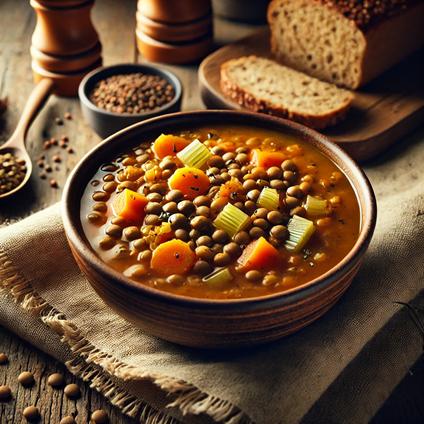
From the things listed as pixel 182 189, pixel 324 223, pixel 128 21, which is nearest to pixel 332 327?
pixel 324 223

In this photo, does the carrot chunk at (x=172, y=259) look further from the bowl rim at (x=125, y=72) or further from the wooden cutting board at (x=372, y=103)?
the wooden cutting board at (x=372, y=103)

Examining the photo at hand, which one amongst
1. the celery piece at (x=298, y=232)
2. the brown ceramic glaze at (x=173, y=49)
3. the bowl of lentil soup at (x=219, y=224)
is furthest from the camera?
the brown ceramic glaze at (x=173, y=49)

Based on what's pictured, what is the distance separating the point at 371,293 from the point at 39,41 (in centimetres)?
323

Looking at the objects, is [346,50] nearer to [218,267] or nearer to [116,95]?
[116,95]

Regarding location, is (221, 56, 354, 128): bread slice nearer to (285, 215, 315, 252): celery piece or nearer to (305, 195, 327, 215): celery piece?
(305, 195, 327, 215): celery piece

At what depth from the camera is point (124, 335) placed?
8.60ft

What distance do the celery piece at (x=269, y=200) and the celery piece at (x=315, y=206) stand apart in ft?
0.48

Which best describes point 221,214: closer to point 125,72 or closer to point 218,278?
point 218,278

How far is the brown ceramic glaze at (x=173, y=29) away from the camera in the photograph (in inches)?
180

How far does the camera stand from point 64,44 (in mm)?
4312

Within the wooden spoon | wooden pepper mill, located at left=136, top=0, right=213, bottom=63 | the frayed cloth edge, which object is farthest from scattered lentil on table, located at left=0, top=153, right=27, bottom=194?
wooden pepper mill, located at left=136, top=0, right=213, bottom=63

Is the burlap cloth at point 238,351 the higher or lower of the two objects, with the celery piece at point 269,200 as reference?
lower

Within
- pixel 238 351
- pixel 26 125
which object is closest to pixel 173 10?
pixel 26 125

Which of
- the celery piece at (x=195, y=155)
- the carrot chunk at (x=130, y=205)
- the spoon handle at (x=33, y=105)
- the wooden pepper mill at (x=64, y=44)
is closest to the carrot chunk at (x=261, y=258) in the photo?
the carrot chunk at (x=130, y=205)
